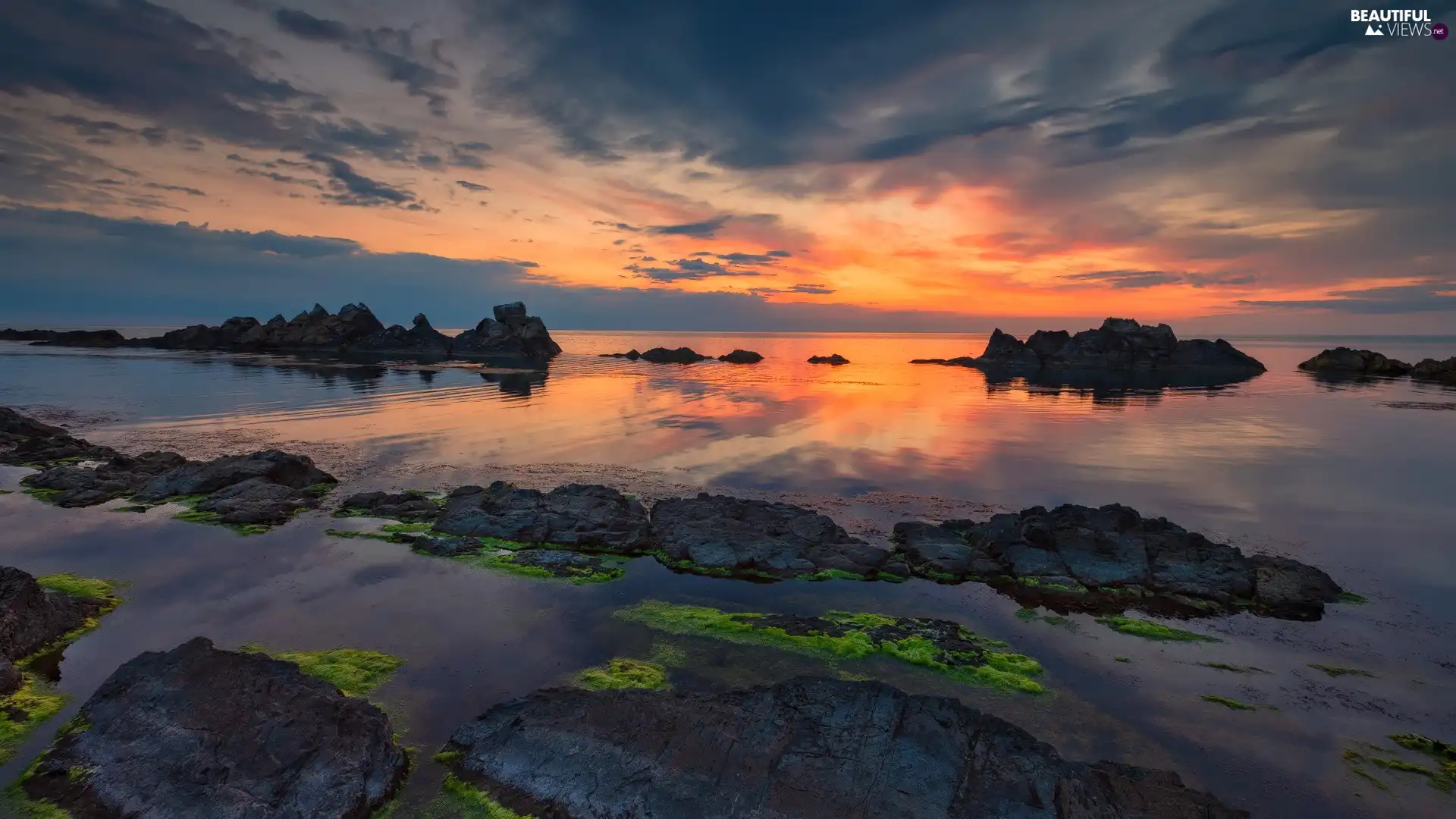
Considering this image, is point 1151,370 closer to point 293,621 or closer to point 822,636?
point 822,636

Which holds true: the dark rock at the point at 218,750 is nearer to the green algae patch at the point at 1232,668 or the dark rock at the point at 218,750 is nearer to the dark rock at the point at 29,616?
the dark rock at the point at 29,616

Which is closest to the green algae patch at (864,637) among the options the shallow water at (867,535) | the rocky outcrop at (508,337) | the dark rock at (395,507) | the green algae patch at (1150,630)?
the shallow water at (867,535)

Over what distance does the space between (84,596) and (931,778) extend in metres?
19.6

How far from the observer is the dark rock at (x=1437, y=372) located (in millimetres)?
83875

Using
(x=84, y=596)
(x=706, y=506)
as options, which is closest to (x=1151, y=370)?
(x=706, y=506)

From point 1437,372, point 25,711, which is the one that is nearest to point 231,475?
point 25,711

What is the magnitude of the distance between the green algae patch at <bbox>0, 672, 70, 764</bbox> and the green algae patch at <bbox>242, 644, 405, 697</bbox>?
2.77m

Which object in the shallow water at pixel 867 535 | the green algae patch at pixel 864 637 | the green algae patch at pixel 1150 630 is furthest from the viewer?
the green algae patch at pixel 1150 630

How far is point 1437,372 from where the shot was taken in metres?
87.2

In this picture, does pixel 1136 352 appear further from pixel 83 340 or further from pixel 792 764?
pixel 83 340

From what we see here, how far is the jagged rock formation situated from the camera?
127m

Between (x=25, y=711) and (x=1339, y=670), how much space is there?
2541 cm

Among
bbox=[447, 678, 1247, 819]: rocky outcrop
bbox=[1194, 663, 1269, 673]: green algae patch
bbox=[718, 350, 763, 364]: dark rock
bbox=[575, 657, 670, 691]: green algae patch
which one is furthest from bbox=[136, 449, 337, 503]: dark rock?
bbox=[718, 350, 763, 364]: dark rock

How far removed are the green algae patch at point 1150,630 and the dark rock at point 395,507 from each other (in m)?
21.0
